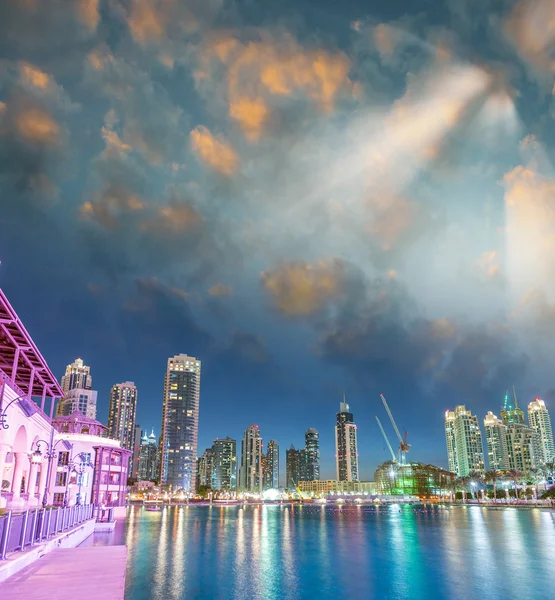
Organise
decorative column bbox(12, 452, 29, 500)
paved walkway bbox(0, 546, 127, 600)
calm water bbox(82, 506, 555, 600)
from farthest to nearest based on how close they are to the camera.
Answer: decorative column bbox(12, 452, 29, 500)
calm water bbox(82, 506, 555, 600)
paved walkway bbox(0, 546, 127, 600)

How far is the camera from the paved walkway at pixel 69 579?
52.2 feet

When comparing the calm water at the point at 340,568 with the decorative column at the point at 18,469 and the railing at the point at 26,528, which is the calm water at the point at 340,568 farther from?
the decorative column at the point at 18,469

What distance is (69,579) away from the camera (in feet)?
61.1

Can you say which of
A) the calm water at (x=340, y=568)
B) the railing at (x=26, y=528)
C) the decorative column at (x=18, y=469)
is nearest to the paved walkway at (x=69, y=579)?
the railing at (x=26, y=528)

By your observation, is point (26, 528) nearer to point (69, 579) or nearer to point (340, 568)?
point (69, 579)

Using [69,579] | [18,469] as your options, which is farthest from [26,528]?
[18,469]

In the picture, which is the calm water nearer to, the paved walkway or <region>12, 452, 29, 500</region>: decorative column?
the paved walkway

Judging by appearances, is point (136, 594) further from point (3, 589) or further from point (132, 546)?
point (132, 546)

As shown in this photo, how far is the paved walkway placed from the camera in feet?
52.2

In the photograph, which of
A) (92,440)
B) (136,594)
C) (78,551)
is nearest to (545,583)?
(136,594)

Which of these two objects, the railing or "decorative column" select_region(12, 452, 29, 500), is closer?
the railing

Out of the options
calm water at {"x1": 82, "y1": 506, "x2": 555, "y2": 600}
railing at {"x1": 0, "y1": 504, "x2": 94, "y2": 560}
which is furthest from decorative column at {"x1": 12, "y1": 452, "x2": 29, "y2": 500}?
railing at {"x1": 0, "y1": 504, "x2": 94, "y2": 560}

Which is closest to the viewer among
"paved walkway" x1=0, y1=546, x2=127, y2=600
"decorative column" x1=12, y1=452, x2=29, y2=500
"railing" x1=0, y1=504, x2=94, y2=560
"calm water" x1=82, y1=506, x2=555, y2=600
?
"paved walkway" x1=0, y1=546, x2=127, y2=600

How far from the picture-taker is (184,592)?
35.6 meters
